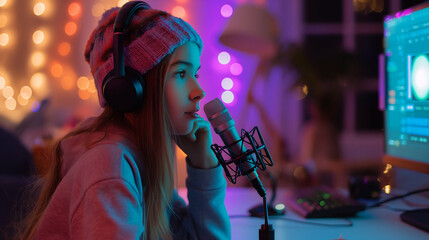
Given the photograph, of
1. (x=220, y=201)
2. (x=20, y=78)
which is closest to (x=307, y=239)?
(x=220, y=201)

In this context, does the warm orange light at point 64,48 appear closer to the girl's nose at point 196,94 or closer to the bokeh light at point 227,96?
the bokeh light at point 227,96

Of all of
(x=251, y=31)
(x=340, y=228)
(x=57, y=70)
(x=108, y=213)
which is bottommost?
(x=340, y=228)

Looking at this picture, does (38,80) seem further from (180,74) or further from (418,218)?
(418,218)

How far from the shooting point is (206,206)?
2.80 ft

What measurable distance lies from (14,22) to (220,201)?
7.65 feet

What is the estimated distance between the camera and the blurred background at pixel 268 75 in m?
2.35

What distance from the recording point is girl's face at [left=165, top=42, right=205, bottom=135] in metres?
0.75

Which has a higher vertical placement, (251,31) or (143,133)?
(251,31)

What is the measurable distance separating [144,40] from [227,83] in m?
1.65

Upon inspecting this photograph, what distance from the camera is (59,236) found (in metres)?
0.68

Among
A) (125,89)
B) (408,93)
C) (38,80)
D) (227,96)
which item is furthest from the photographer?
(38,80)

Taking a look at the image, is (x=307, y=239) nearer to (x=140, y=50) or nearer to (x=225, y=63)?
(x=140, y=50)

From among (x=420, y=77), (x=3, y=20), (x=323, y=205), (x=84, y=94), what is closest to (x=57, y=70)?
(x=84, y=94)

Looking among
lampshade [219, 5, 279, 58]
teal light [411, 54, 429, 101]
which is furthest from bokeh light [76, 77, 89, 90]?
teal light [411, 54, 429, 101]
